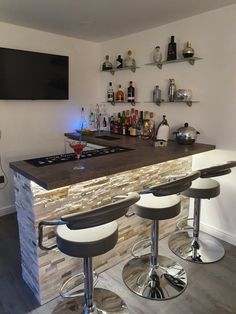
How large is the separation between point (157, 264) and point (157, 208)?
627 millimetres

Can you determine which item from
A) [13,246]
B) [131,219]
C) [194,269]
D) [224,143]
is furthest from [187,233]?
[13,246]

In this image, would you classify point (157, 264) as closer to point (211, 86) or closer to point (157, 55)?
point (211, 86)

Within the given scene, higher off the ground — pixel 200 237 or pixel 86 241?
pixel 86 241

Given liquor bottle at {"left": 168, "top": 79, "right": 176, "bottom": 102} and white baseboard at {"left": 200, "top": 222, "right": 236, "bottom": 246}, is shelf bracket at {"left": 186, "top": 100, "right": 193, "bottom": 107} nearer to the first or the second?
liquor bottle at {"left": 168, "top": 79, "right": 176, "bottom": 102}

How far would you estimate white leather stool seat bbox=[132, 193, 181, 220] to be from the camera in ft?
5.95

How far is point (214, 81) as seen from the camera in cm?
252

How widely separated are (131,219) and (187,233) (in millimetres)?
773

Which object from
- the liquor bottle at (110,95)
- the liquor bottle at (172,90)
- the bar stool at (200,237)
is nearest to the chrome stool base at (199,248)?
the bar stool at (200,237)


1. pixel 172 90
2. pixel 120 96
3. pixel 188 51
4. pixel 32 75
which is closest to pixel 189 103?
pixel 172 90

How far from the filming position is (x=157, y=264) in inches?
83.9

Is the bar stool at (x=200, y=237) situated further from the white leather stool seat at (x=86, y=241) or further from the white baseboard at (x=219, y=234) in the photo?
the white leather stool seat at (x=86, y=241)

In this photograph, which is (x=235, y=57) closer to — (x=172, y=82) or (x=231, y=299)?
(x=172, y=82)

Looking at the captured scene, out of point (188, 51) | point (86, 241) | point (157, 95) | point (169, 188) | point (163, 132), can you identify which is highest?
point (188, 51)

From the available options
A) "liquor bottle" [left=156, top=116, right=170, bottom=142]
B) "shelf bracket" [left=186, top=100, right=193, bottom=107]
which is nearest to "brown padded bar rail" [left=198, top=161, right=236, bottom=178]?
"liquor bottle" [left=156, top=116, right=170, bottom=142]
